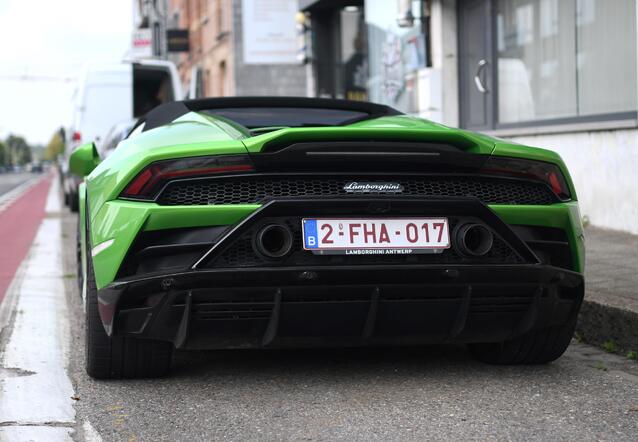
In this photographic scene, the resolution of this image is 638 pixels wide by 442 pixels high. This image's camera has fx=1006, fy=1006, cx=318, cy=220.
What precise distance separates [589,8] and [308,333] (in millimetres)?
6847

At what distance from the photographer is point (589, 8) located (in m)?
9.48

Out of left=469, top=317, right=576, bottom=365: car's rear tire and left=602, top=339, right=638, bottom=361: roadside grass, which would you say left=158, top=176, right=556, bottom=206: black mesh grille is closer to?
left=469, top=317, right=576, bottom=365: car's rear tire

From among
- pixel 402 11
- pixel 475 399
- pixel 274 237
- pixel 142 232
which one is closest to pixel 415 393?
pixel 475 399

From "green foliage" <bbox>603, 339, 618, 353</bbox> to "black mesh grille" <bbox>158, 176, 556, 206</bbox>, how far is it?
1298 mm

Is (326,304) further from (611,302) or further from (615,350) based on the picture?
(611,302)

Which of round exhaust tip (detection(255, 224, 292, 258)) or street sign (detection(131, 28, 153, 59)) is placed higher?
street sign (detection(131, 28, 153, 59))

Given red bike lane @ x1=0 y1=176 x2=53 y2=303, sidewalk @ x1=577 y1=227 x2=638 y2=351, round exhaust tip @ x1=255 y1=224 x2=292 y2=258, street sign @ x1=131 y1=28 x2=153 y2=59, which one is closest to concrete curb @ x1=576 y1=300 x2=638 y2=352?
sidewalk @ x1=577 y1=227 x2=638 y2=351

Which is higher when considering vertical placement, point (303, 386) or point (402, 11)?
point (402, 11)

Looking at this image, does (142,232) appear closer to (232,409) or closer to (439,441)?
(232,409)

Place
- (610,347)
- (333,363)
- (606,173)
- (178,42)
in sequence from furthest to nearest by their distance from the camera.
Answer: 1. (178,42)
2. (606,173)
3. (610,347)
4. (333,363)

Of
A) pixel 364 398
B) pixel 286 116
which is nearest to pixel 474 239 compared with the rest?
pixel 364 398

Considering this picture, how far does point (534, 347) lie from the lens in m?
4.14

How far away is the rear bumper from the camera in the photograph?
348cm

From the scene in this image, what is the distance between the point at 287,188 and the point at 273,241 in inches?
8.4
